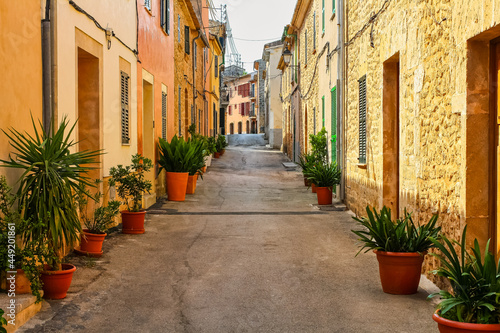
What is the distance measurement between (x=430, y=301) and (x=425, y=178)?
1375mm

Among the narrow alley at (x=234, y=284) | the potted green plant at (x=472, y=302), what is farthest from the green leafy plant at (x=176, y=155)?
the potted green plant at (x=472, y=302)

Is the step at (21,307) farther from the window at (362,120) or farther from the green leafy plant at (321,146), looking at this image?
the green leafy plant at (321,146)

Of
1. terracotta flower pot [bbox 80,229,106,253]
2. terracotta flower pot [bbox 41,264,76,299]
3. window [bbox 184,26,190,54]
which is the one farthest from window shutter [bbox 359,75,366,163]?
window [bbox 184,26,190,54]

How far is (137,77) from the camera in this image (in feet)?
34.8

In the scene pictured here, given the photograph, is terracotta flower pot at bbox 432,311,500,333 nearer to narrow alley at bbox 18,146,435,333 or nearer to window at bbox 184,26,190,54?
narrow alley at bbox 18,146,435,333

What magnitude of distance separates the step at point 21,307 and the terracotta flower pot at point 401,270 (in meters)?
2.99

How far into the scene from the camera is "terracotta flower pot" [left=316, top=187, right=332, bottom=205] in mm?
11703

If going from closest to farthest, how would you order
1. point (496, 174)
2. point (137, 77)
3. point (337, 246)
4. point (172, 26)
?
point (496, 174) → point (337, 246) → point (137, 77) → point (172, 26)

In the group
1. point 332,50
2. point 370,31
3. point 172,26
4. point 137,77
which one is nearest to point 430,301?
point 370,31

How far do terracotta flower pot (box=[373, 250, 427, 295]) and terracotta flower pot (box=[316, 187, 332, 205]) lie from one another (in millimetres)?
6511

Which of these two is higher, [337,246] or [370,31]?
[370,31]

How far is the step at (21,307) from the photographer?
415 cm

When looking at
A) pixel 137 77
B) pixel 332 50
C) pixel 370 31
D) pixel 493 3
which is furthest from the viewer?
pixel 332 50

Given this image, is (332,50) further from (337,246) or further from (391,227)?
(391,227)
